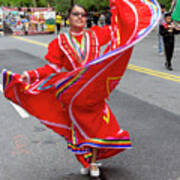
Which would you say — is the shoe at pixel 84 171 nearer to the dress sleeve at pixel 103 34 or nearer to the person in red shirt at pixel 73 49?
the person in red shirt at pixel 73 49

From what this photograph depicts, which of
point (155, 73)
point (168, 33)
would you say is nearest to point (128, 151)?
point (155, 73)

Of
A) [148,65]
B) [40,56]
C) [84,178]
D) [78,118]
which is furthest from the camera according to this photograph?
[40,56]

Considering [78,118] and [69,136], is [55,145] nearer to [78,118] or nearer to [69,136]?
[69,136]

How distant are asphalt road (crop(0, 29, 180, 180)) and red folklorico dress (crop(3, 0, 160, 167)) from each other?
51 centimetres

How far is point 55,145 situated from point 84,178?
102 centimetres

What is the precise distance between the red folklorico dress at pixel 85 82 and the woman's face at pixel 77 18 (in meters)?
0.09

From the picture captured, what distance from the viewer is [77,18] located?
3176 millimetres

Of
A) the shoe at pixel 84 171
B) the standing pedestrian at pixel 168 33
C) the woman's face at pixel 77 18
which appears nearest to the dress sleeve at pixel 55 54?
the woman's face at pixel 77 18

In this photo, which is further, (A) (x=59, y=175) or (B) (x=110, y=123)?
(A) (x=59, y=175)

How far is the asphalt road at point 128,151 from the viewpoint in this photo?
3.57 meters

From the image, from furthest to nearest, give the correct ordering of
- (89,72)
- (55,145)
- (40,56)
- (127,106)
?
1. (40,56)
2. (127,106)
3. (55,145)
4. (89,72)

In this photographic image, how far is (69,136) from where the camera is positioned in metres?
3.29

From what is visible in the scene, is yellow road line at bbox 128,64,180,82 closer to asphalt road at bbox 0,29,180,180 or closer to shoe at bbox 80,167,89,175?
asphalt road at bbox 0,29,180,180

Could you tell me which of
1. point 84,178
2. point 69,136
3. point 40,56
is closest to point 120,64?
point 69,136
